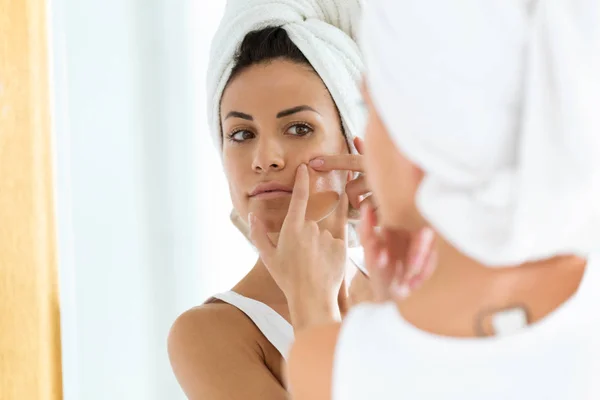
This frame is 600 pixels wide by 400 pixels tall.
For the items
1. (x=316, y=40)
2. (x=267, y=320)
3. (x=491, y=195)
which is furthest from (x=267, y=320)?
(x=491, y=195)

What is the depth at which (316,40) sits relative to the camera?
1108 millimetres

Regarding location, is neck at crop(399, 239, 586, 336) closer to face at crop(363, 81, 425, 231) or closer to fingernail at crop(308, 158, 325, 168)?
face at crop(363, 81, 425, 231)

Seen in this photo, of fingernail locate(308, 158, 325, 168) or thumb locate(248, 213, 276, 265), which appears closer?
thumb locate(248, 213, 276, 265)

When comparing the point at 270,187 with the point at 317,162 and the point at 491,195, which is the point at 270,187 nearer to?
the point at 317,162

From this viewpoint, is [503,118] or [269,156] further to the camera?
[269,156]

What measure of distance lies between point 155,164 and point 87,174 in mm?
197

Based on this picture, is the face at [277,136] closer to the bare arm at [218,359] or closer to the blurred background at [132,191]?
the bare arm at [218,359]

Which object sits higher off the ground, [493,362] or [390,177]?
[390,177]

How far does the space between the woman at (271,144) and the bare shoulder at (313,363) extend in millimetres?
433

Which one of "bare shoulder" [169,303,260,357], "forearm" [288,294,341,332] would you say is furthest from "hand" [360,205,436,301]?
"bare shoulder" [169,303,260,357]

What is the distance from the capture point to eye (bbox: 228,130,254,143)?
44.0 inches

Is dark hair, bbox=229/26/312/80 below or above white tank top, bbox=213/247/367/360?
above

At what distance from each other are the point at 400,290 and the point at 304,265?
0.33 meters

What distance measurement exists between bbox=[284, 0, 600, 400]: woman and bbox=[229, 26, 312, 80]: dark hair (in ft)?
1.79
